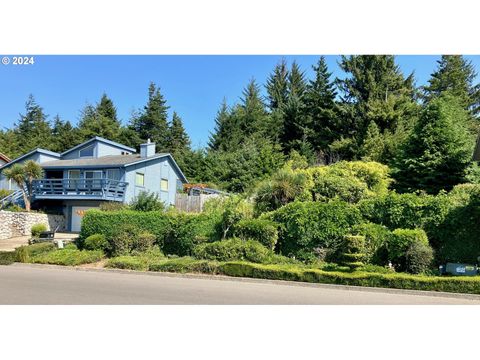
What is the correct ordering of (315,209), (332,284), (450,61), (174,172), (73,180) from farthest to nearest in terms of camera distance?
(450,61) → (174,172) → (73,180) → (315,209) → (332,284)

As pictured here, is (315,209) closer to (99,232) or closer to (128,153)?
(99,232)

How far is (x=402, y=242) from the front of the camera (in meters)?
13.7

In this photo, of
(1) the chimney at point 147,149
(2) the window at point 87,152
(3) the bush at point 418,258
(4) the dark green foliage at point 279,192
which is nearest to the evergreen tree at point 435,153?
(4) the dark green foliage at point 279,192

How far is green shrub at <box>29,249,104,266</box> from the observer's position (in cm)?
1750

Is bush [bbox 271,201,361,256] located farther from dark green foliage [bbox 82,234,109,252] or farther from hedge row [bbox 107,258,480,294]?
dark green foliage [bbox 82,234,109,252]

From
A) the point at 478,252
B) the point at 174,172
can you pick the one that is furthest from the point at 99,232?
the point at 174,172

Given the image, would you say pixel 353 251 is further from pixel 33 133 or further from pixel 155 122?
pixel 33 133

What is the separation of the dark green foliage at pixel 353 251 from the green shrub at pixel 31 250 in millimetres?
12625

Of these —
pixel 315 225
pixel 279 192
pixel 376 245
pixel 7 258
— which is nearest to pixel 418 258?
pixel 376 245

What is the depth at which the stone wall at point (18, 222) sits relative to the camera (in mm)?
27142

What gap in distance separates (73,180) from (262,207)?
56.6 ft

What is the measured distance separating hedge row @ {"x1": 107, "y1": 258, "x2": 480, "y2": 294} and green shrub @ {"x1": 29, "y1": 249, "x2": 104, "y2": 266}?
3.19 m

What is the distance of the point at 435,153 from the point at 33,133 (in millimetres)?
35599

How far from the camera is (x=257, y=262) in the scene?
15.4 m
